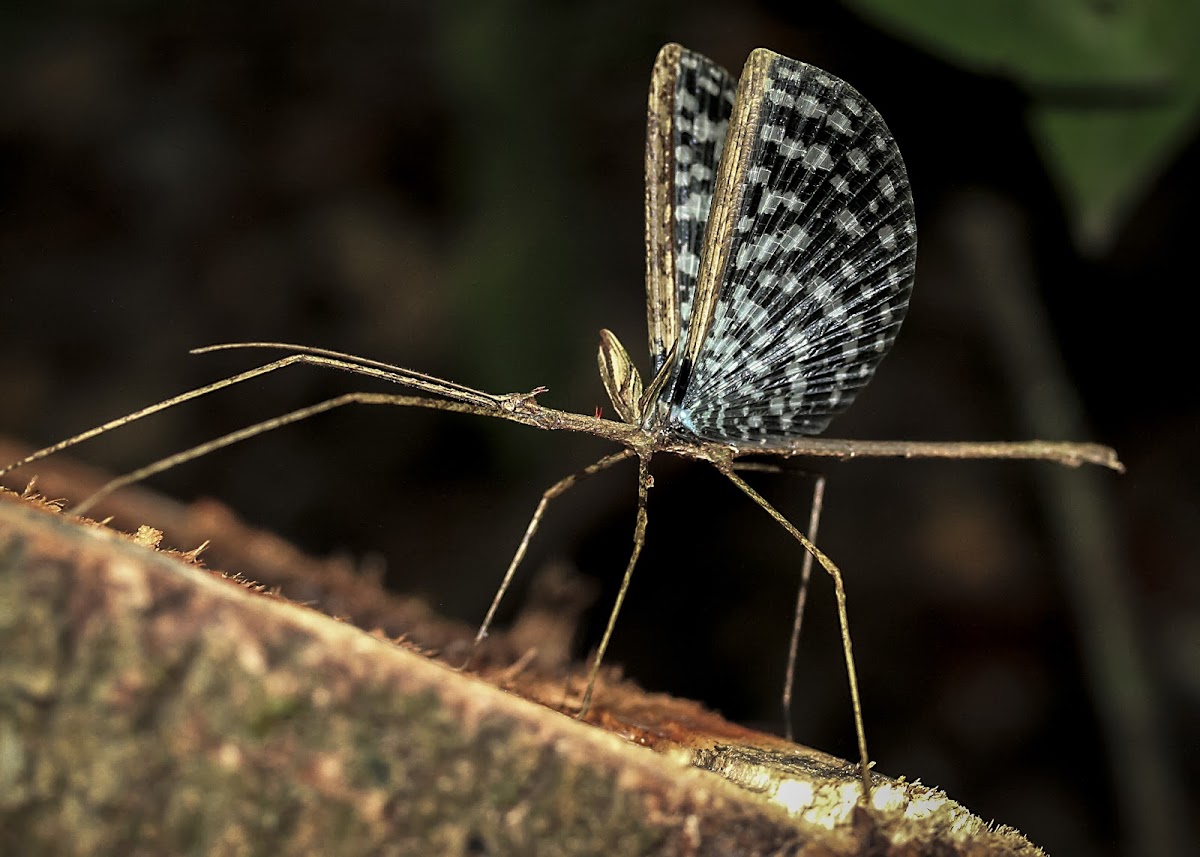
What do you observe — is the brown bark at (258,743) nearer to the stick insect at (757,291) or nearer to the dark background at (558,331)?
the stick insect at (757,291)

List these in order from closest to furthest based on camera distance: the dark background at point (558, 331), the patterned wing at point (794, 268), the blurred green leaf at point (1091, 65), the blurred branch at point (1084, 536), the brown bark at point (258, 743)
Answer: the brown bark at point (258, 743)
the patterned wing at point (794, 268)
the blurred green leaf at point (1091, 65)
the blurred branch at point (1084, 536)
the dark background at point (558, 331)

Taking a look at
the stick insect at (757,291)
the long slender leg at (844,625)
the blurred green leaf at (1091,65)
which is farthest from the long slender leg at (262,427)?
the blurred green leaf at (1091,65)

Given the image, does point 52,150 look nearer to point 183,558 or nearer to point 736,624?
point 736,624

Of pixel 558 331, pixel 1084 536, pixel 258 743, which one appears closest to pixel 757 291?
pixel 258 743

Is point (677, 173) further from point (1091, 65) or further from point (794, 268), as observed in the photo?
point (1091, 65)

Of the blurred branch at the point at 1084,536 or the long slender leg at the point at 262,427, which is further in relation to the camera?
the blurred branch at the point at 1084,536
